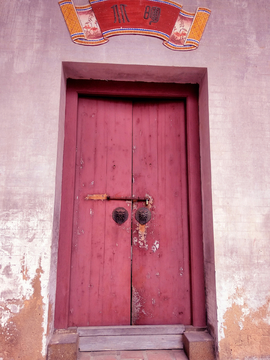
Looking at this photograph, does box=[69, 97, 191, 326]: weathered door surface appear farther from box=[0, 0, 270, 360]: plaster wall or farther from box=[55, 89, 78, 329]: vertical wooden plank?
box=[0, 0, 270, 360]: plaster wall

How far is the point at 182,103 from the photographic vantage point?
3.32 m

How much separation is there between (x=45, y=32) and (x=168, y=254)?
266cm

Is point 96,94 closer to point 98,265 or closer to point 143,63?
point 143,63

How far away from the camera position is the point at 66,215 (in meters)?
2.93

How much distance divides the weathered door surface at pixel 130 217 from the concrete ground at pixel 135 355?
0.92ft

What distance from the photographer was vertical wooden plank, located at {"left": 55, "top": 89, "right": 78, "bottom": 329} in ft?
9.09

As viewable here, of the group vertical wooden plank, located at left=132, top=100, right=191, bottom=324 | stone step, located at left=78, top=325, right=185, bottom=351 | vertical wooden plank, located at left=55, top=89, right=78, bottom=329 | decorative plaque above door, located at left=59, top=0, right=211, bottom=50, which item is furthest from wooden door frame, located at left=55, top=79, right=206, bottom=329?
decorative plaque above door, located at left=59, top=0, right=211, bottom=50

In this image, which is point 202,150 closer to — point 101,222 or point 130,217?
point 130,217

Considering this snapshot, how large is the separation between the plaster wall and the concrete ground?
0.39 meters

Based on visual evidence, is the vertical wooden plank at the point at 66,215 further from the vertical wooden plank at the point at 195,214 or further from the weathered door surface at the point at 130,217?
the vertical wooden plank at the point at 195,214

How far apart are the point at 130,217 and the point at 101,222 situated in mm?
317

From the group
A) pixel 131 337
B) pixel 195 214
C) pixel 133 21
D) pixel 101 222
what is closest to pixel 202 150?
pixel 195 214

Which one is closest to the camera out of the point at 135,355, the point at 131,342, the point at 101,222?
the point at 135,355

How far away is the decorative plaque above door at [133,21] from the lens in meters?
2.96
